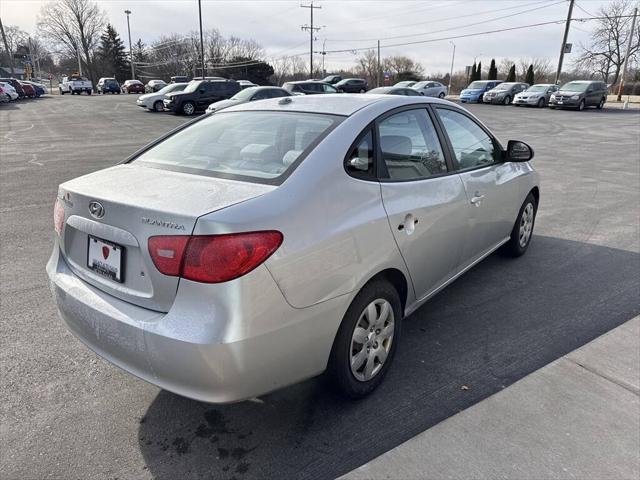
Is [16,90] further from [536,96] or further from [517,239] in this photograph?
[517,239]

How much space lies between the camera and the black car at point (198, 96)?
2420cm

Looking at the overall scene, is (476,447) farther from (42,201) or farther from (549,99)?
(549,99)

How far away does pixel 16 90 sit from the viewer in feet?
130

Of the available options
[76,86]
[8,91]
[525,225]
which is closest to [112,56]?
[76,86]

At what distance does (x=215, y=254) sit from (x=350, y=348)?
0.98 meters

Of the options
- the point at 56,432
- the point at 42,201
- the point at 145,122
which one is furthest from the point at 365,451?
the point at 145,122

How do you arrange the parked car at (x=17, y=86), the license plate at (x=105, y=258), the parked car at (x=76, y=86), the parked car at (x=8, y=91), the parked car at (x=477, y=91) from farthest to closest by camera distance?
the parked car at (x=76, y=86) < the parked car at (x=17, y=86) < the parked car at (x=477, y=91) < the parked car at (x=8, y=91) < the license plate at (x=105, y=258)

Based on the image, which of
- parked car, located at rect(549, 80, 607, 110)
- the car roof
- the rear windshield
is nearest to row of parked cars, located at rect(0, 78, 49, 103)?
parked car, located at rect(549, 80, 607, 110)

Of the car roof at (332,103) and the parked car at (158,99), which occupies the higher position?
the car roof at (332,103)

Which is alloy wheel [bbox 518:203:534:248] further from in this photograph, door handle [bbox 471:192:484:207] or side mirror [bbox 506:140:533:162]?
door handle [bbox 471:192:484:207]

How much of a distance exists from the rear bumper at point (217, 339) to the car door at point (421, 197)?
0.72 meters

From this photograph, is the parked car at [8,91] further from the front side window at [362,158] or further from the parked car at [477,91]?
the front side window at [362,158]

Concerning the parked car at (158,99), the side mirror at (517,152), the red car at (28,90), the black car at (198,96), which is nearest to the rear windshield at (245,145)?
the side mirror at (517,152)

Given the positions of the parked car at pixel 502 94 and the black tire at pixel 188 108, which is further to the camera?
the parked car at pixel 502 94
